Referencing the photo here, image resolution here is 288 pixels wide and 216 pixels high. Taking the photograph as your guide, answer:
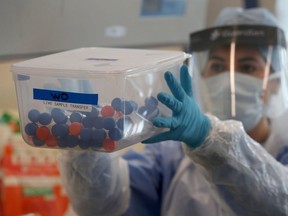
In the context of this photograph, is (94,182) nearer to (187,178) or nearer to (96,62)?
(187,178)

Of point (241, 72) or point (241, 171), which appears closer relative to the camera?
point (241, 171)

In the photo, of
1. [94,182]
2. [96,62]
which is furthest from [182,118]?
[94,182]

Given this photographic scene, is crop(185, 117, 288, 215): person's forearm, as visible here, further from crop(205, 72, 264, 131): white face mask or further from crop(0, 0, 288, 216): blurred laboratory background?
crop(0, 0, 288, 216): blurred laboratory background

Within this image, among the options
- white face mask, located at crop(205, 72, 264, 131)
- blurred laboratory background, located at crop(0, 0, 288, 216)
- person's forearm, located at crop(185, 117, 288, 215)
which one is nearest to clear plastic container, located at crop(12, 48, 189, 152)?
person's forearm, located at crop(185, 117, 288, 215)

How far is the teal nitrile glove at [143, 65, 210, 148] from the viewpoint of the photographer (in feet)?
3.17

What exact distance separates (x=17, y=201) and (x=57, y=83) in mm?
1290

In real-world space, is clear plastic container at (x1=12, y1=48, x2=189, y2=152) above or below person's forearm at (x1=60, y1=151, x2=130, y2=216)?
above

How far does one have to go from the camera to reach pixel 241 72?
1554 millimetres

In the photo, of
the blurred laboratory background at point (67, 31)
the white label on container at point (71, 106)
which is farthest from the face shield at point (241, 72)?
the white label on container at point (71, 106)

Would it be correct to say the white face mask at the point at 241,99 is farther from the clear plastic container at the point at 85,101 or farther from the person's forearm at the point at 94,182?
the clear plastic container at the point at 85,101

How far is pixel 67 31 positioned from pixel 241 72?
54cm

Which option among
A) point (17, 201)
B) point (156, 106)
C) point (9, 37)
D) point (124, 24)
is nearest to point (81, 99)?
point (156, 106)

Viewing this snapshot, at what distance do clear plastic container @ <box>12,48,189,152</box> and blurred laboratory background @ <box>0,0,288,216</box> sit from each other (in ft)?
1.20

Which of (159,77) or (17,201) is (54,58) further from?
(17,201)
